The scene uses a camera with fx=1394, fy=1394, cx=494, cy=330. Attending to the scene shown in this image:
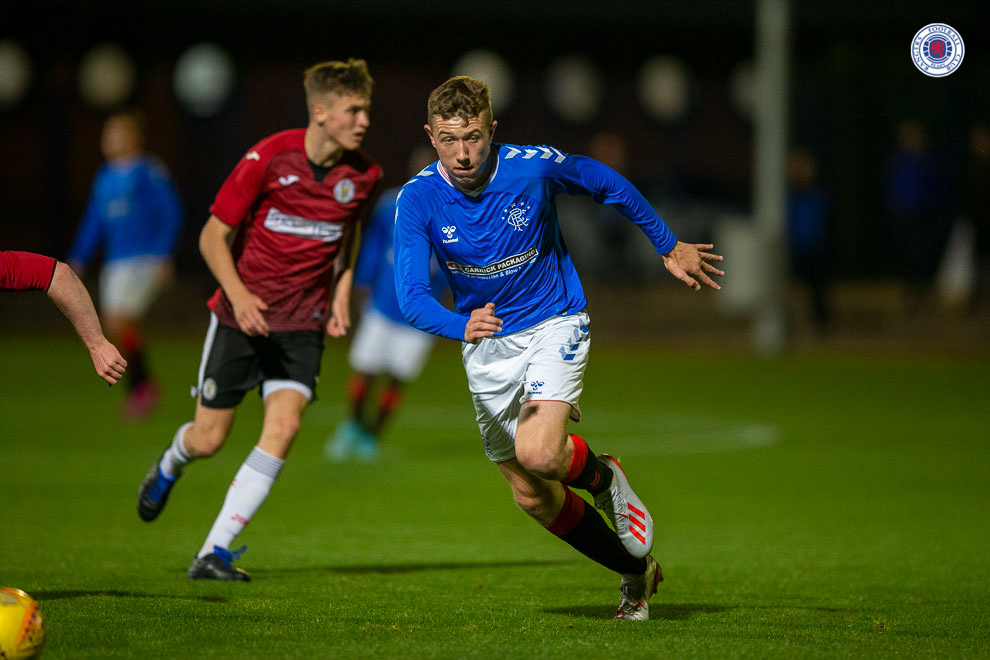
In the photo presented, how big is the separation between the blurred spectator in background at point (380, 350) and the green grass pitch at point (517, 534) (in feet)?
0.91

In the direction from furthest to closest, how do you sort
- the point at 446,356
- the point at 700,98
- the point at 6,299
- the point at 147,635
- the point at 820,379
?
the point at 700,98 < the point at 6,299 < the point at 446,356 < the point at 820,379 < the point at 147,635

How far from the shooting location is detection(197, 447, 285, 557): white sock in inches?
259

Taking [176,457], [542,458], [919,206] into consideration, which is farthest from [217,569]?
[919,206]

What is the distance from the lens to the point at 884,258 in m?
26.7

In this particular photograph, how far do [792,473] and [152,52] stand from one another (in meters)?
21.1

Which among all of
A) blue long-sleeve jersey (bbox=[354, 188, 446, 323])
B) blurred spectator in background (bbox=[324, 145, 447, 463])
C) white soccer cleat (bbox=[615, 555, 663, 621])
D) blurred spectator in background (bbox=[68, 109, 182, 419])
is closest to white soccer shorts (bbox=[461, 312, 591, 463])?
white soccer cleat (bbox=[615, 555, 663, 621])

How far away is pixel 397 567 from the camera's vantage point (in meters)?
7.14

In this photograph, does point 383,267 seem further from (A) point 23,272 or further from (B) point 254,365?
(A) point 23,272

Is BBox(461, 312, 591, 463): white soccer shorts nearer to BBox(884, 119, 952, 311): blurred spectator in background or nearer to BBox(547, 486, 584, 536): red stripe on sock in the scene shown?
BBox(547, 486, 584, 536): red stripe on sock

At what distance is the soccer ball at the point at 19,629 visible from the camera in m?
4.49

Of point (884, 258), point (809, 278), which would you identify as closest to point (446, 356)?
point (809, 278)

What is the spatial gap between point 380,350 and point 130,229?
10.6ft

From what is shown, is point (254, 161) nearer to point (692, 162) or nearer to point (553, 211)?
point (553, 211)

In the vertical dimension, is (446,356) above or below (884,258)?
below
